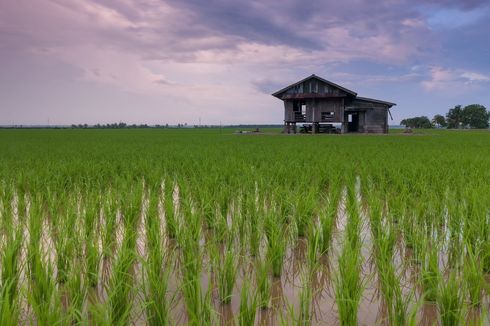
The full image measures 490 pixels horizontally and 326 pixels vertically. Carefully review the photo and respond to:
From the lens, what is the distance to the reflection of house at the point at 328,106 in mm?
27844

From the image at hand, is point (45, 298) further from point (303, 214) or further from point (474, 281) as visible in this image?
point (474, 281)

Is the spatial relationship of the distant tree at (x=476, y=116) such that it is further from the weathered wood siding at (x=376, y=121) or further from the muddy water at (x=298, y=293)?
the muddy water at (x=298, y=293)

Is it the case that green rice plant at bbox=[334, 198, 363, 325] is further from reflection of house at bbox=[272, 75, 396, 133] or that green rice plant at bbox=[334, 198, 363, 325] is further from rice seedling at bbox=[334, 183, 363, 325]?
reflection of house at bbox=[272, 75, 396, 133]

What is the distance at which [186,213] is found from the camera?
3812 millimetres

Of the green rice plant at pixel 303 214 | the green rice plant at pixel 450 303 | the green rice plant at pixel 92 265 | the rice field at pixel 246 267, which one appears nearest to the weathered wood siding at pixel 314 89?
the rice field at pixel 246 267

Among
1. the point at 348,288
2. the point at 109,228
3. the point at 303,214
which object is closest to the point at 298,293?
the point at 348,288

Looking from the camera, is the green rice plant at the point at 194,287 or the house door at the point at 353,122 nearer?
the green rice plant at the point at 194,287

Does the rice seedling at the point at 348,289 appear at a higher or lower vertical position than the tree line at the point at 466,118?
lower

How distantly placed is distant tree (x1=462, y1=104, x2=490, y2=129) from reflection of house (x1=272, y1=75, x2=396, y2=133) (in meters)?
66.4

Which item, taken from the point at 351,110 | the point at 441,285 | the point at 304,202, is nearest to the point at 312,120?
the point at 351,110

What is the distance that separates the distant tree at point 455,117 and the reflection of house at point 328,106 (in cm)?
6696

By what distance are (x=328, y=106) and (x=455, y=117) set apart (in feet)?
233

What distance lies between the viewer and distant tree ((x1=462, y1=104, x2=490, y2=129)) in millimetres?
78312

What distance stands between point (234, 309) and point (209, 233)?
1.61 metres
